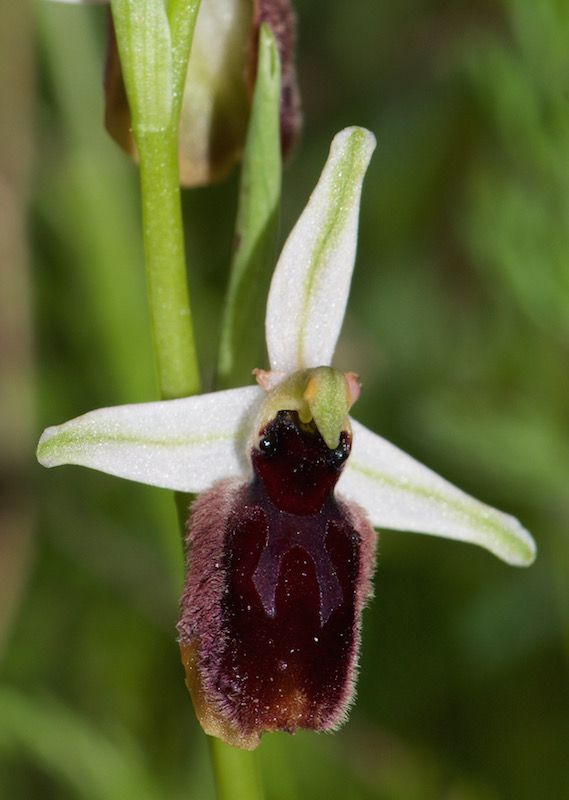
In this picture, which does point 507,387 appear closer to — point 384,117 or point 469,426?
point 469,426

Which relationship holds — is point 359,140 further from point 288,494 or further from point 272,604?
point 272,604

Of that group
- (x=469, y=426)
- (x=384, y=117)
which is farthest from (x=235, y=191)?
(x=469, y=426)

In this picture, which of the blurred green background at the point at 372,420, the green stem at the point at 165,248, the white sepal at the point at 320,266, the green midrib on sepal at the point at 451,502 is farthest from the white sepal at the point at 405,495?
the blurred green background at the point at 372,420

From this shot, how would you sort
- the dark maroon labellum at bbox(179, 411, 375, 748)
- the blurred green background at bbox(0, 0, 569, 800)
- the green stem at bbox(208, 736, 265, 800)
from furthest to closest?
the blurred green background at bbox(0, 0, 569, 800), the green stem at bbox(208, 736, 265, 800), the dark maroon labellum at bbox(179, 411, 375, 748)

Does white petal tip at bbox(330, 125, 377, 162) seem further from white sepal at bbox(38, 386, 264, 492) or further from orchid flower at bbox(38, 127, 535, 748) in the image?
white sepal at bbox(38, 386, 264, 492)

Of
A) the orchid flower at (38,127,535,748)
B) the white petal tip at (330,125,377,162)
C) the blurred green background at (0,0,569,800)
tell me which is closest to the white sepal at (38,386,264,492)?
the orchid flower at (38,127,535,748)

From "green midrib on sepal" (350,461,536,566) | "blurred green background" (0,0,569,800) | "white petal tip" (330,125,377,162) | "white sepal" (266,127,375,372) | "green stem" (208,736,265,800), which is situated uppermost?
"white petal tip" (330,125,377,162)

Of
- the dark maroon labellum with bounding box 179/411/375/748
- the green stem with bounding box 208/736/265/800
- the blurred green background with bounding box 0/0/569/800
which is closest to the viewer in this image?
the dark maroon labellum with bounding box 179/411/375/748
